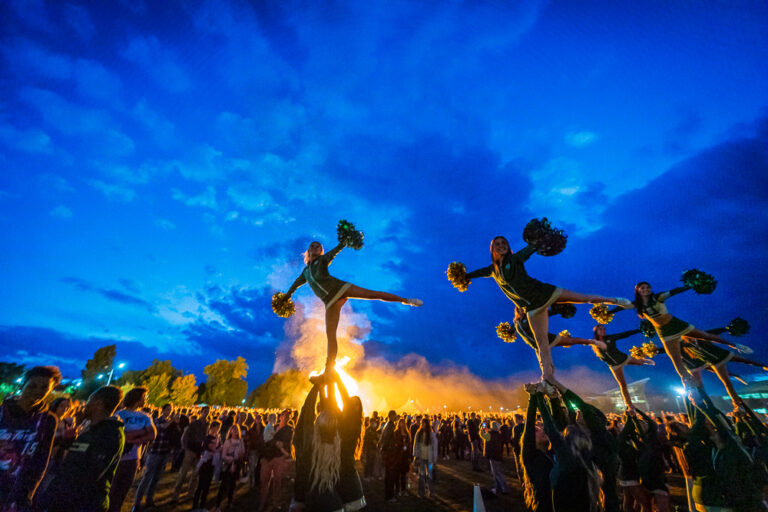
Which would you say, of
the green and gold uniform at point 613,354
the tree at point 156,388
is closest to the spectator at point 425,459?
the green and gold uniform at point 613,354

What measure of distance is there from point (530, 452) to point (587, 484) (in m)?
0.59

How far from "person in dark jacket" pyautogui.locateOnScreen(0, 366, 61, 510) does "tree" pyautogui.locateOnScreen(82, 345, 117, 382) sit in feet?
154

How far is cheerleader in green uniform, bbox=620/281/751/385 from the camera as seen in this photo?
19.4 feet

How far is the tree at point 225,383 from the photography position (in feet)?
141

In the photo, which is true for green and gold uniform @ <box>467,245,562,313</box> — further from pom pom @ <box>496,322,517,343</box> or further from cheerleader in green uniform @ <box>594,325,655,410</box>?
cheerleader in green uniform @ <box>594,325,655,410</box>

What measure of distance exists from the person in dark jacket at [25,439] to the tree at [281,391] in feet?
148

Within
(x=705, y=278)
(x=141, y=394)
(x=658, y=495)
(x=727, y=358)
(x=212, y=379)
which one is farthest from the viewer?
(x=212, y=379)

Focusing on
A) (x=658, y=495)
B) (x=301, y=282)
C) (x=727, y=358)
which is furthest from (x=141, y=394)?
(x=727, y=358)

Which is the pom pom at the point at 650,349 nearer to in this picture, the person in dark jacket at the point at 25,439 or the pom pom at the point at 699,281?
Answer: the pom pom at the point at 699,281

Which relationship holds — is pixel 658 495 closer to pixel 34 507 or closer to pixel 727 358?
pixel 727 358

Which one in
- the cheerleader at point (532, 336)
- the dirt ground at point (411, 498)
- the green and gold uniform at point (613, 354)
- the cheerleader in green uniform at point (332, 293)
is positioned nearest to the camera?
the cheerleader in green uniform at point (332, 293)

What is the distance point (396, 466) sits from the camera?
29.3 ft

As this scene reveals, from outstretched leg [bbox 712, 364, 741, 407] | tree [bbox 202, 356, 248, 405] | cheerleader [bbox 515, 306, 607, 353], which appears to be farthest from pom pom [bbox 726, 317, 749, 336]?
tree [bbox 202, 356, 248, 405]

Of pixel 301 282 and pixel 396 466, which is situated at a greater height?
pixel 301 282
